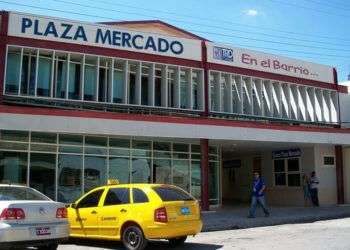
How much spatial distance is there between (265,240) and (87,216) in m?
4.62

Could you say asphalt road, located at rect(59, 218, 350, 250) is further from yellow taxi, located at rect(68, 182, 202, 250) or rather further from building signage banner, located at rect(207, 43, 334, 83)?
building signage banner, located at rect(207, 43, 334, 83)

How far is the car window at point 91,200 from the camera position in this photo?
1373 centimetres

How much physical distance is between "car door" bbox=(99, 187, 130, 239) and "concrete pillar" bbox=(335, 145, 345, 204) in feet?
57.7

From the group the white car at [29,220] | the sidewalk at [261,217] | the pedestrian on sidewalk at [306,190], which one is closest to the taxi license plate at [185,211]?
the white car at [29,220]

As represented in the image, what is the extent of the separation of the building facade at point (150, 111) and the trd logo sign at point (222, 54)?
48 mm

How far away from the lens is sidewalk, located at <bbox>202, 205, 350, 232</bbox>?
18766mm

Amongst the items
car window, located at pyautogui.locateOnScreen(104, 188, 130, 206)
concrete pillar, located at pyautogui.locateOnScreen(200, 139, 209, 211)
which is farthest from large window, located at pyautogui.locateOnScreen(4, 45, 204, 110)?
car window, located at pyautogui.locateOnScreen(104, 188, 130, 206)

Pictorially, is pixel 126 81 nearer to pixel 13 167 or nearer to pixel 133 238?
pixel 13 167

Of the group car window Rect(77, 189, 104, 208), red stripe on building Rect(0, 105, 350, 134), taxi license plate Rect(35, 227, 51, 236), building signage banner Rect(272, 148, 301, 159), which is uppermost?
red stripe on building Rect(0, 105, 350, 134)

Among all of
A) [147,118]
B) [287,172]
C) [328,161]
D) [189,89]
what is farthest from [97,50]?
[328,161]

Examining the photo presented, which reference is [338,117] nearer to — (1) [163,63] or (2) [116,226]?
(1) [163,63]

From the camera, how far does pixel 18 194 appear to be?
11.2m

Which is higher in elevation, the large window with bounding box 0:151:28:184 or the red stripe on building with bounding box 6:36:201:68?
the red stripe on building with bounding box 6:36:201:68

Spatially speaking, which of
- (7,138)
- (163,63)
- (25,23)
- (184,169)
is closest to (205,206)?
(184,169)
